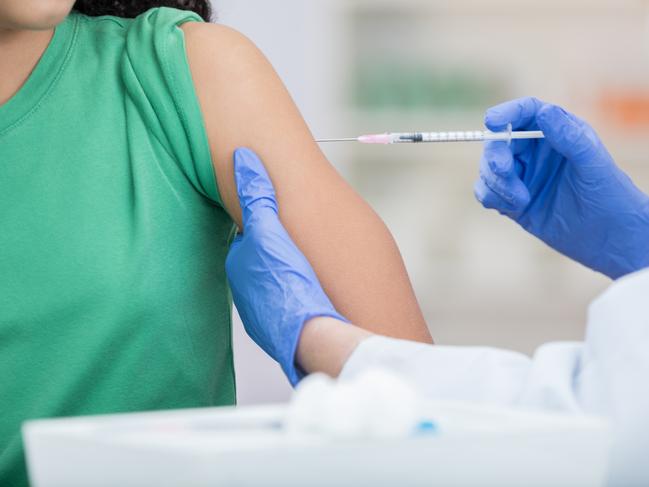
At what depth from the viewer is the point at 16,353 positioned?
133 cm

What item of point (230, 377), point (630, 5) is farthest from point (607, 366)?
point (630, 5)

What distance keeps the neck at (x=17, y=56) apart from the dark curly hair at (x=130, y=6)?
16 cm

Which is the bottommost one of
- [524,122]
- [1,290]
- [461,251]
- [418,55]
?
[461,251]

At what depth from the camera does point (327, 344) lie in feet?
3.72

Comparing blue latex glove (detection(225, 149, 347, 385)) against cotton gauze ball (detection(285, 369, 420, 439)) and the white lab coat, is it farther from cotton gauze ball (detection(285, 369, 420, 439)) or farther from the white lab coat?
cotton gauze ball (detection(285, 369, 420, 439))

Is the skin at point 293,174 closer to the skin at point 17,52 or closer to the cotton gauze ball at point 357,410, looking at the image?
the skin at point 17,52

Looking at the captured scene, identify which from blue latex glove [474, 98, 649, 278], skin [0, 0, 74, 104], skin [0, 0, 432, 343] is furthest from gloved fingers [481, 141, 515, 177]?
skin [0, 0, 74, 104]

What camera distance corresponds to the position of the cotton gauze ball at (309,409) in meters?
0.65

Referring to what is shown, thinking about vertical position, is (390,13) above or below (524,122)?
below

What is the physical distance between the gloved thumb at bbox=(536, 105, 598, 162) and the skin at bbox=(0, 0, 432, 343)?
0.33 m

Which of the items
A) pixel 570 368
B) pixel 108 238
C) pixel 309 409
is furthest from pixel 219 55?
pixel 309 409

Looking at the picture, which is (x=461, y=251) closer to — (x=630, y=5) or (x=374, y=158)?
(x=374, y=158)

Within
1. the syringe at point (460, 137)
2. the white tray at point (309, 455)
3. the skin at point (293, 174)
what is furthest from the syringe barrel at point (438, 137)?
the white tray at point (309, 455)

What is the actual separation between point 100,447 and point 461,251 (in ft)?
12.2
